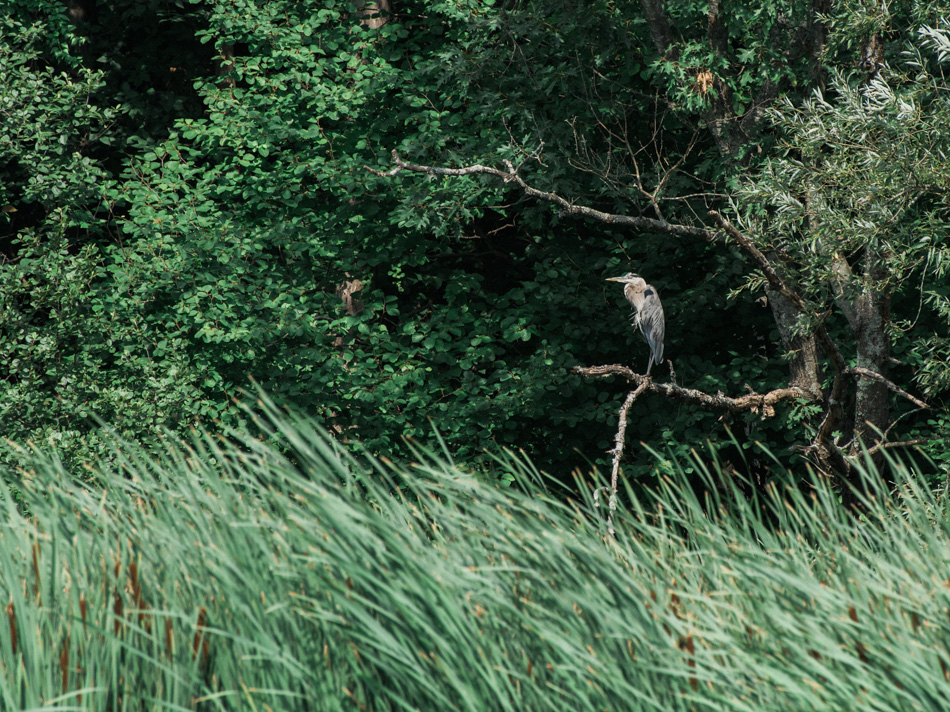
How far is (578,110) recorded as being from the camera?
7.07m

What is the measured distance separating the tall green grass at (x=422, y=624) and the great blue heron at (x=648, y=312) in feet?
15.0

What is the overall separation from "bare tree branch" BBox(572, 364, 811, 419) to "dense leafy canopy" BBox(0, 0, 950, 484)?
30 cm

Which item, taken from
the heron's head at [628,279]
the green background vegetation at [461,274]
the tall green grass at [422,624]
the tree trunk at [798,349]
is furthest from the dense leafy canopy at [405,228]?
the tall green grass at [422,624]

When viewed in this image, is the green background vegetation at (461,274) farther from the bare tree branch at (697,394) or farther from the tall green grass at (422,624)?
the bare tree branch at (697,394)

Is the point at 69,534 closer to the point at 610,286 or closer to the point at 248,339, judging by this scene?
the point at 248,339

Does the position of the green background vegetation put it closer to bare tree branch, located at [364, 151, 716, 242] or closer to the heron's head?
bare tree branch, located at [364, 151, 716, 242]

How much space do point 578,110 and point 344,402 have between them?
2.80 meters

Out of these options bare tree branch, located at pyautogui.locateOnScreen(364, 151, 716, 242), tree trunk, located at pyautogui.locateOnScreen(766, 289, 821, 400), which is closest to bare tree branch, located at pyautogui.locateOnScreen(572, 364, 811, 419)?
tree trunk, located at pyautogui.locateOnScreen(766, 289, 821, 400)

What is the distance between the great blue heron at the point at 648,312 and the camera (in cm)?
686

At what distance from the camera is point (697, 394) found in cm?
575

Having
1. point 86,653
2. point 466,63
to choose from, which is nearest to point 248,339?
point 466,63

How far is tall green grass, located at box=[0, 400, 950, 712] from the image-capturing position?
74.6 inches

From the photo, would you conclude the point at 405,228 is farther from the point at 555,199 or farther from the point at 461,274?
the point at 555,199

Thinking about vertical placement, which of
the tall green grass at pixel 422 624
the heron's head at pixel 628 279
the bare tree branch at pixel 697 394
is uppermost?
the tall green grass at pixel 422 624
